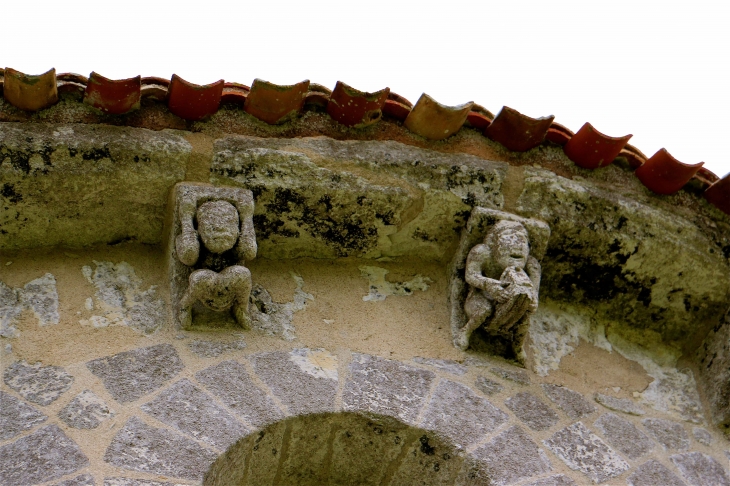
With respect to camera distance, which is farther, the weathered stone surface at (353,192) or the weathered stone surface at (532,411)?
the weathered stone surface at (353,192)

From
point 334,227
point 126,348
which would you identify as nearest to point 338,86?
point 334,227

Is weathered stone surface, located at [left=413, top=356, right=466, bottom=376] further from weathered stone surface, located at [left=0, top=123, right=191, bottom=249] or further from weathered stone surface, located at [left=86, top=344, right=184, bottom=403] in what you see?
weathered stone surface, located at [left=0, top=123, right=191, bottom=249]

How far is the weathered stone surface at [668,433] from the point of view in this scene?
405cm

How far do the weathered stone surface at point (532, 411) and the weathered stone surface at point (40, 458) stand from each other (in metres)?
1.74

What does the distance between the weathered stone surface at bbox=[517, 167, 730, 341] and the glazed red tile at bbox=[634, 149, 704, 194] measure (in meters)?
0.06

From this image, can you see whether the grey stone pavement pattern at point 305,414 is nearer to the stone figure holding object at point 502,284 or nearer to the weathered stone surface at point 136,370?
the weathered stone surface at point 136,370

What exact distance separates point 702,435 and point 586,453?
71 centimetres

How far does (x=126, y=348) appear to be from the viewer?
3.70 metres

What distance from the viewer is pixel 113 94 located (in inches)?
155

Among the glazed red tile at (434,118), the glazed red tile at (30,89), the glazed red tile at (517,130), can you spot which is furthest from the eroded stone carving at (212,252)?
the glazed red tile at (517,130)

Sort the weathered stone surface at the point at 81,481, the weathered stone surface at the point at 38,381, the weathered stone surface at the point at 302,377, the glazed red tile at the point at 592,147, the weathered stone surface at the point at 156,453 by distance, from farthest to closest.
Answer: the glazed red tile at the point at 592,147
the weathered stone surface at the point at 302,377
the weathered stone surface at the point at 38,381
the weathered stone surface at the point at 156,453
the weathered stone surface at the point at 81,481

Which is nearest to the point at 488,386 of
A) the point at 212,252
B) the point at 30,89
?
the point at 212,252

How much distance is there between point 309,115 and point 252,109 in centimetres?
27

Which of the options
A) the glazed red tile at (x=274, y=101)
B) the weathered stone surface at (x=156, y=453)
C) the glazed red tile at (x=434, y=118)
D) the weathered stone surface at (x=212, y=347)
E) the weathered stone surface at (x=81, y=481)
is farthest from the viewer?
the glazed red tile at (x=434, y=118)
